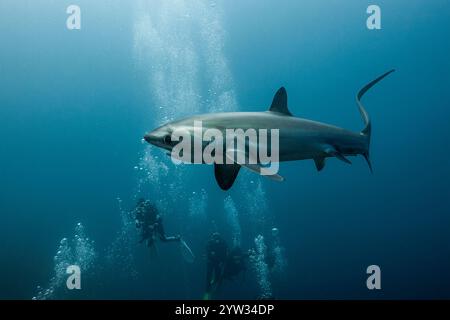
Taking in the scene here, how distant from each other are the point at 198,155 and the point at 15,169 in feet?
308

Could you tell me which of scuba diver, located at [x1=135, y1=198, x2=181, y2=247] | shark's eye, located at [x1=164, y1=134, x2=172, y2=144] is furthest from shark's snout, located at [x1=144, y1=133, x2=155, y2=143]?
scuba diver, located at [x1=135, y1=198, x2=181, y2=247]

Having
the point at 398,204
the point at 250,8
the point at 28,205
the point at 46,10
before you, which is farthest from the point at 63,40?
the point at 398,204

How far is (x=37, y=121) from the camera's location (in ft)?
233

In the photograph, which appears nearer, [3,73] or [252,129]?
[252,129]

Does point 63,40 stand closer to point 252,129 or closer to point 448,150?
point 252,129

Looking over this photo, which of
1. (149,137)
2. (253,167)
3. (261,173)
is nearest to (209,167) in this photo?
(149,137)

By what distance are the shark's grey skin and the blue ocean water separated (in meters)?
23.1

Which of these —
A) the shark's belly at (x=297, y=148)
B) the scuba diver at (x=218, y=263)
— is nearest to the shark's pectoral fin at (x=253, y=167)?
the shark's belly at (x=297, y=148)

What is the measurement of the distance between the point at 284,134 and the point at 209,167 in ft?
200

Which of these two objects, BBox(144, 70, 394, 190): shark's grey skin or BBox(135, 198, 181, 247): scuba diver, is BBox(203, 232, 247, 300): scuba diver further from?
BBox(144, 70, 394, 190): shark's grey skin

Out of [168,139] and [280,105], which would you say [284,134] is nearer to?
[280,105]

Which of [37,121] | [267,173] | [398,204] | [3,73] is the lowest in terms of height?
[398,204]

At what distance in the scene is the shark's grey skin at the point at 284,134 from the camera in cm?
393
